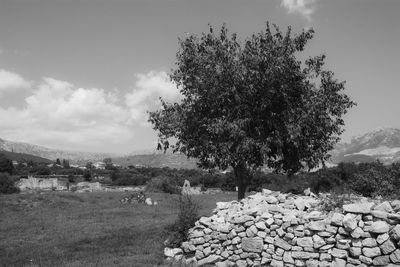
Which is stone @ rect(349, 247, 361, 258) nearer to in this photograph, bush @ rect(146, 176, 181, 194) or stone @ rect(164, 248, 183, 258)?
stone @ rect(164, 248, 183, 258)

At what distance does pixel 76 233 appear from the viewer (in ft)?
78.3

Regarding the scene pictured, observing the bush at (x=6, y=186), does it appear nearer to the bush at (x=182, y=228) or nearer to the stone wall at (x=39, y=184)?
the stone wall at (x=39, y=184)

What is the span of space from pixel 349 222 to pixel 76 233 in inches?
→ 623

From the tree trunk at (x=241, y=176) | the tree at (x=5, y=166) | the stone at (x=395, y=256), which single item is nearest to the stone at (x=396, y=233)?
the stone at (x=395, y=256)

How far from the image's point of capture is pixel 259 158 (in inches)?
830

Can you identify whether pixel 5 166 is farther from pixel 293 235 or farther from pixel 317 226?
pixel 317 226

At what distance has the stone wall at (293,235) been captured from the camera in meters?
13.0

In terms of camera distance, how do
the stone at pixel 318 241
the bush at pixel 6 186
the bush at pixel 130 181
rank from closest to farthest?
the stone at pixel 318 241, the bush at pixel 6 186, the bush at pixel 130 181

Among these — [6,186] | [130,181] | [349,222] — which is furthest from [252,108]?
[130,181]

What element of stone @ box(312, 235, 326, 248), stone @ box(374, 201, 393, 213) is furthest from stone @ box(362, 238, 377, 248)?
stone @ box(312, 235, 326, 248)

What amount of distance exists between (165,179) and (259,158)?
46973 millimetres

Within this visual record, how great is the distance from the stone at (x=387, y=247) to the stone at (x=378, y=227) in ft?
1.12

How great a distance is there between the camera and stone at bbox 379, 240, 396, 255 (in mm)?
12602

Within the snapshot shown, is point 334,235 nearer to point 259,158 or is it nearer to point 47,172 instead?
point 259,158
